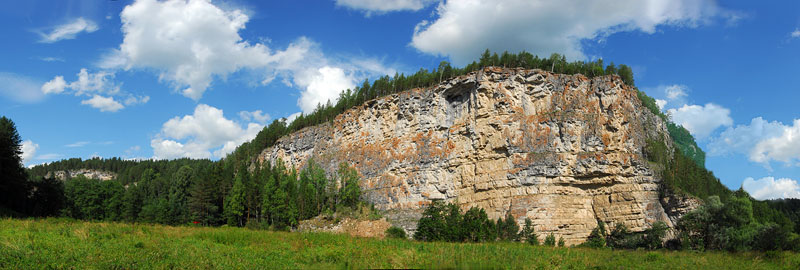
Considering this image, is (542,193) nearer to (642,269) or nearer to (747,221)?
(747,221)

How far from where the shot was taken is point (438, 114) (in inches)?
2719

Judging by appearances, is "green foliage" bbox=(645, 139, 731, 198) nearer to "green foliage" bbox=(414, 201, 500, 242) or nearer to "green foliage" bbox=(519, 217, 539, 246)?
"green foliage" bbox=(519, 217, 539, 246)

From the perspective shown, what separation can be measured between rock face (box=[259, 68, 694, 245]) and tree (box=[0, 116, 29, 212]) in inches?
1667

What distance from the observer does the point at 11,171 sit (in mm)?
49562

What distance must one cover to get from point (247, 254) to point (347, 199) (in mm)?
54791

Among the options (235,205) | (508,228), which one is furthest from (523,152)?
(235,205)

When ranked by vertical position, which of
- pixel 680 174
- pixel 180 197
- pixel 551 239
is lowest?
pixel 551 239

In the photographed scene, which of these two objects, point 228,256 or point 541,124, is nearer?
point 228,256

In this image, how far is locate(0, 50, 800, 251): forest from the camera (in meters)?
48.1

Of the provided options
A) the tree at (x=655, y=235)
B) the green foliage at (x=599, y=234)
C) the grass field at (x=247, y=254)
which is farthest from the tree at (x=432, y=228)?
the grass field at (x=247, y=254)

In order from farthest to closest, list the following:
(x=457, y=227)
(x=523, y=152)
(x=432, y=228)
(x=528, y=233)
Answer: (x=523, y=152)
(x=432, y=228)
(x=528, y=233)
(x=457, y=227)

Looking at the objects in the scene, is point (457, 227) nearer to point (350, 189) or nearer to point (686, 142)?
point (350, 189)

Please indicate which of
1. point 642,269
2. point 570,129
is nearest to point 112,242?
point 642,269

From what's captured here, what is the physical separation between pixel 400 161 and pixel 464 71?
16423 mm
